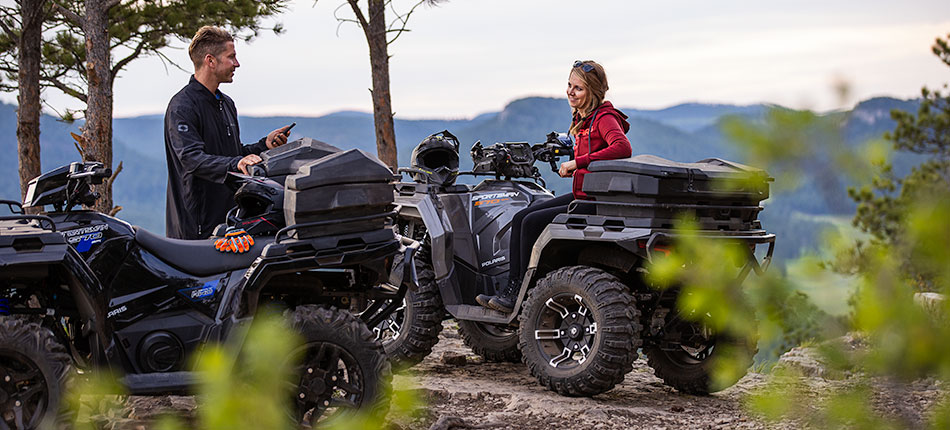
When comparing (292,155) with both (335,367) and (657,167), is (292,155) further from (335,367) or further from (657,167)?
(657,167)

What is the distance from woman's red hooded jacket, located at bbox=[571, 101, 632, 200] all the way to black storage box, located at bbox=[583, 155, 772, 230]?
18cm

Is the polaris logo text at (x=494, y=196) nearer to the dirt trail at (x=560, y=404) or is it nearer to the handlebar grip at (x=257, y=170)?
the dirt trail at (x=560, y=404)

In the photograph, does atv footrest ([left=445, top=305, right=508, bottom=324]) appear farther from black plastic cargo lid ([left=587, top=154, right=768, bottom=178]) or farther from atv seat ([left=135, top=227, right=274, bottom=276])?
atv seat ([left=135, top=227, right=274, bottom=276])

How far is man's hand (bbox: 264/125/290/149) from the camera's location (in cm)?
534

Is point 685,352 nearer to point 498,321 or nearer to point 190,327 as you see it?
point 498,321

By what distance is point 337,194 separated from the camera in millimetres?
4770

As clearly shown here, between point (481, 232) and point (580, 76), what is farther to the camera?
point (481, 232)

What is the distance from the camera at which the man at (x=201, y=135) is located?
5.31 meters

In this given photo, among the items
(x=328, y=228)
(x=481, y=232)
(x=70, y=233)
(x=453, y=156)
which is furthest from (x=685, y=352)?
(x=70, y=233)

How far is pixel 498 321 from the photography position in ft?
22.2

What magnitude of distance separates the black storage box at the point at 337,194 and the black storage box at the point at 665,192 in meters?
1.62

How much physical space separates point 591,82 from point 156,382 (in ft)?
10.9

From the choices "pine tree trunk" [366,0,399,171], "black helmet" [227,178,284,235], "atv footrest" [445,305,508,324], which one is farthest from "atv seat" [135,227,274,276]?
"pine tree trunk" [366,0,399,171]

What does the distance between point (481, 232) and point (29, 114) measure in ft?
26.5
